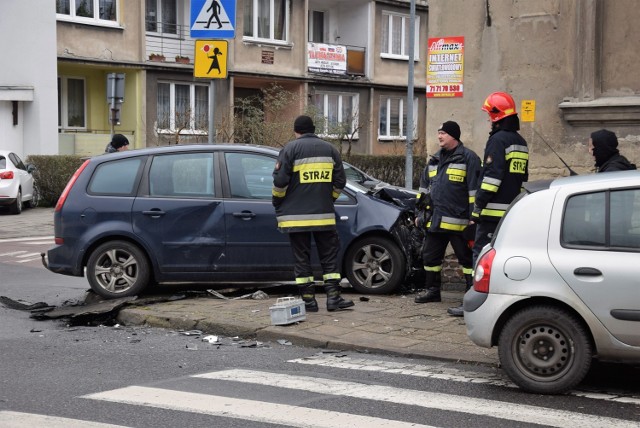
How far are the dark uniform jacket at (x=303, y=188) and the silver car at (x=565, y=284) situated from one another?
2600mm

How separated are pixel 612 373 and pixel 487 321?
1.17 meters

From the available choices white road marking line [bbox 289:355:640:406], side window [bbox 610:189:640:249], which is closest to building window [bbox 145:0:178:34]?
white road marking line [bbox 289:355:640:406]

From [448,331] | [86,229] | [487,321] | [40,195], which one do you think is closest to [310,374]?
[487,321]

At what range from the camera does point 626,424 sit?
5.41 m

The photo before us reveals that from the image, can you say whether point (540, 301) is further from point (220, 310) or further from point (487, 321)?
point (220, 310)

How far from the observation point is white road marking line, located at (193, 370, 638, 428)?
551 centimetres

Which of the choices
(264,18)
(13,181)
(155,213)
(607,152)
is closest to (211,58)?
(155,213)

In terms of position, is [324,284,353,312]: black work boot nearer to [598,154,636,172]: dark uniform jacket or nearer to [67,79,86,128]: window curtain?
[598,154,636,172]: dark uniform jacket

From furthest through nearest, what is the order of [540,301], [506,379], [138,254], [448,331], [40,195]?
[40,195]
[138,254]
[448,331]
[506,379]
[540,301]

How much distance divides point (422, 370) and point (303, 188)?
2.45m

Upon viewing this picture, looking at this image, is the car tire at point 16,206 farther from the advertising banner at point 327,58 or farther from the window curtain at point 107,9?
the advertising banner at point 327,58

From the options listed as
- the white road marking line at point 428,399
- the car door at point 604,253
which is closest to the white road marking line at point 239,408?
A: the white road marking line at point 428,399

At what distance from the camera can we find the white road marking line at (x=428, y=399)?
5.51 meters

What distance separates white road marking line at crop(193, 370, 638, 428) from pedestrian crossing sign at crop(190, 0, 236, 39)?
530cm
